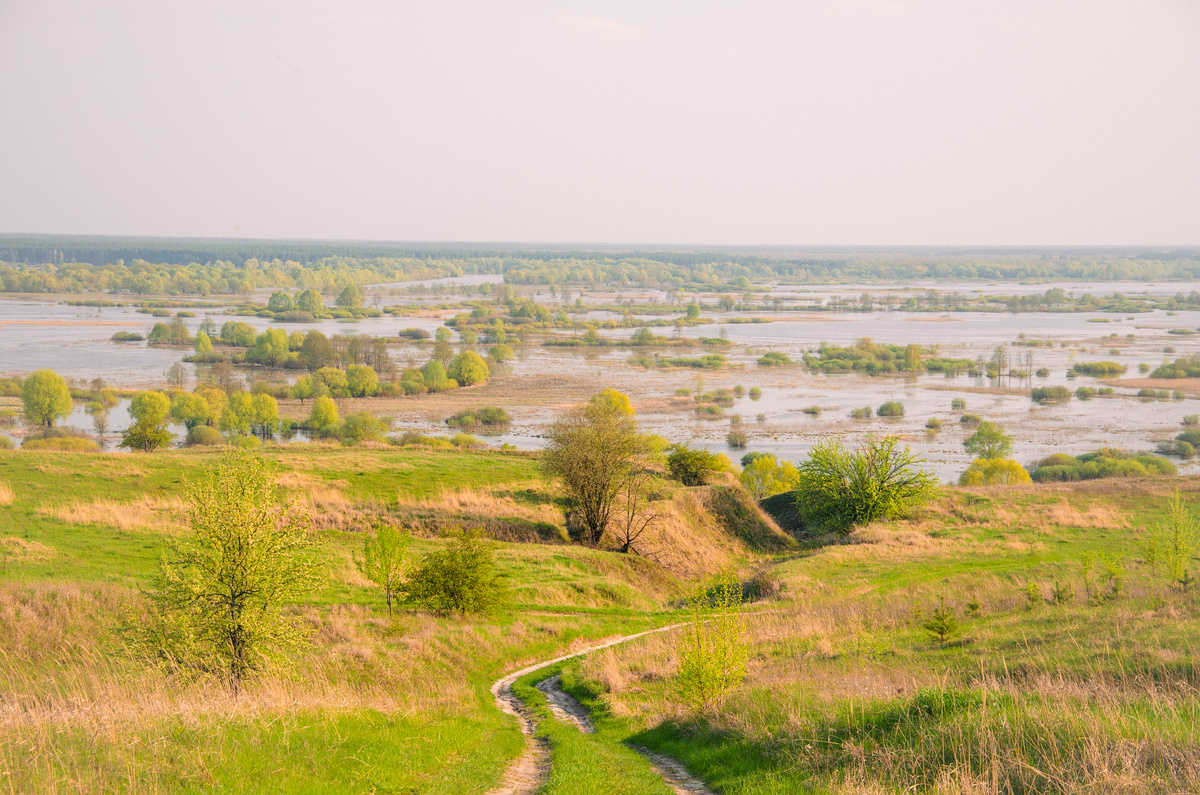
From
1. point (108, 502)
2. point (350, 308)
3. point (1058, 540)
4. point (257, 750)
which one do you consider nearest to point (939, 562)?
point (1058, 540)

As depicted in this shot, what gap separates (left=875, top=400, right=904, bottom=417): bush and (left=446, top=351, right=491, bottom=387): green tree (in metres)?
52.0

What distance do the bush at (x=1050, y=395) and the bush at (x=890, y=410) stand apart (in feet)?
74.1

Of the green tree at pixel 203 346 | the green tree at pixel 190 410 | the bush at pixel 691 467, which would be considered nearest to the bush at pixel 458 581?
the bush at pixel 691 467

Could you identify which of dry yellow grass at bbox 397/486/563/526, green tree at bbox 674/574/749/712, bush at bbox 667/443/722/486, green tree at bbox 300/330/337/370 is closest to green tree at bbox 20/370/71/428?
green tree at bbox 300/330/337/370

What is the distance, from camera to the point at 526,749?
10.5 m

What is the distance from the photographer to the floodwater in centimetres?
8156

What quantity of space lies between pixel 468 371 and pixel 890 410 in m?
54.6

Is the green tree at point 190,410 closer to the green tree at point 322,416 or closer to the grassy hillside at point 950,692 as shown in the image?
the green tree at point 322,416

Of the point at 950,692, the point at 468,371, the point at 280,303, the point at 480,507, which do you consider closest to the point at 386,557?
the point at 480,507

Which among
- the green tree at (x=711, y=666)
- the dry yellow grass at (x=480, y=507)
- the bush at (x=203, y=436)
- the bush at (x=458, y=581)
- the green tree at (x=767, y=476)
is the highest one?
the green tree at (x=711, y=666)

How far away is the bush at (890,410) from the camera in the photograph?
296ft

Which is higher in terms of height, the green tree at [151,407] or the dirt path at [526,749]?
the dirt path at [526,749]

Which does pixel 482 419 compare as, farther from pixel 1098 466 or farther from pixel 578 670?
pixel 578 670

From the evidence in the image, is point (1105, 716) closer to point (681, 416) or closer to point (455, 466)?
point (455, 466)
